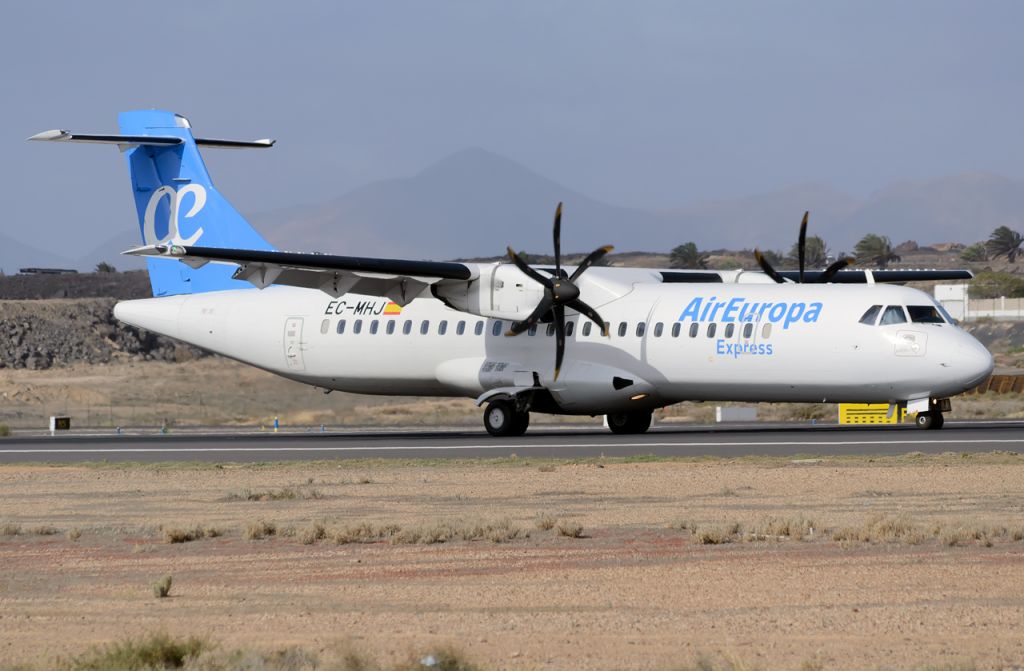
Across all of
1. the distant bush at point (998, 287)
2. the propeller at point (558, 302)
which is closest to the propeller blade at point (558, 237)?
the propeller at point (558, 302)

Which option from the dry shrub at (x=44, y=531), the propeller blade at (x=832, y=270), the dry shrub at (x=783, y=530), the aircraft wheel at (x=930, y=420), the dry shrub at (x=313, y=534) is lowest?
the dry shrub at (x=44, y=531)

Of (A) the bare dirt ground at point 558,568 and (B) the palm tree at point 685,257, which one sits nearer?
(A) the bare dirt ground at point 558,568

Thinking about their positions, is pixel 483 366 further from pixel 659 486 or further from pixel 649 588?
pixel 649 588

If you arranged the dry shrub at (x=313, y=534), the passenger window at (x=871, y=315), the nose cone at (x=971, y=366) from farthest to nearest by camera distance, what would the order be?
the passenger window at (x=871, y=315)
the nose cone at (x=971, y=366)
the dry shrub at (x=313, y=534)

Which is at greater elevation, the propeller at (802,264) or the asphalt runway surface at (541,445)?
the propeller at (802,264)

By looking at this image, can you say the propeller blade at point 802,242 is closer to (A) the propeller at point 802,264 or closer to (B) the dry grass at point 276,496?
(A) the propeller at point 802,264

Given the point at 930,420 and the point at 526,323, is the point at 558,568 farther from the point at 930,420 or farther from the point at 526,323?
the point at 930,420

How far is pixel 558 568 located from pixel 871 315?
1731cm

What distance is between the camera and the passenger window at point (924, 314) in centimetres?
2841

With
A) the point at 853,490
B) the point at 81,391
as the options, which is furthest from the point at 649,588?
the point at 81,391

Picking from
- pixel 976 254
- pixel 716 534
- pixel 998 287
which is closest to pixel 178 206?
pixel 716 534

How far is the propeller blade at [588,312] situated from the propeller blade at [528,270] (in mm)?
694

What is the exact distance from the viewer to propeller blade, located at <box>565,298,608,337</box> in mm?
30797

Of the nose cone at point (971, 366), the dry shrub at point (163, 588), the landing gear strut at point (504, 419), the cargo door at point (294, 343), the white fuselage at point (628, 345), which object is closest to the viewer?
the dry shrub at point (163, 588)
